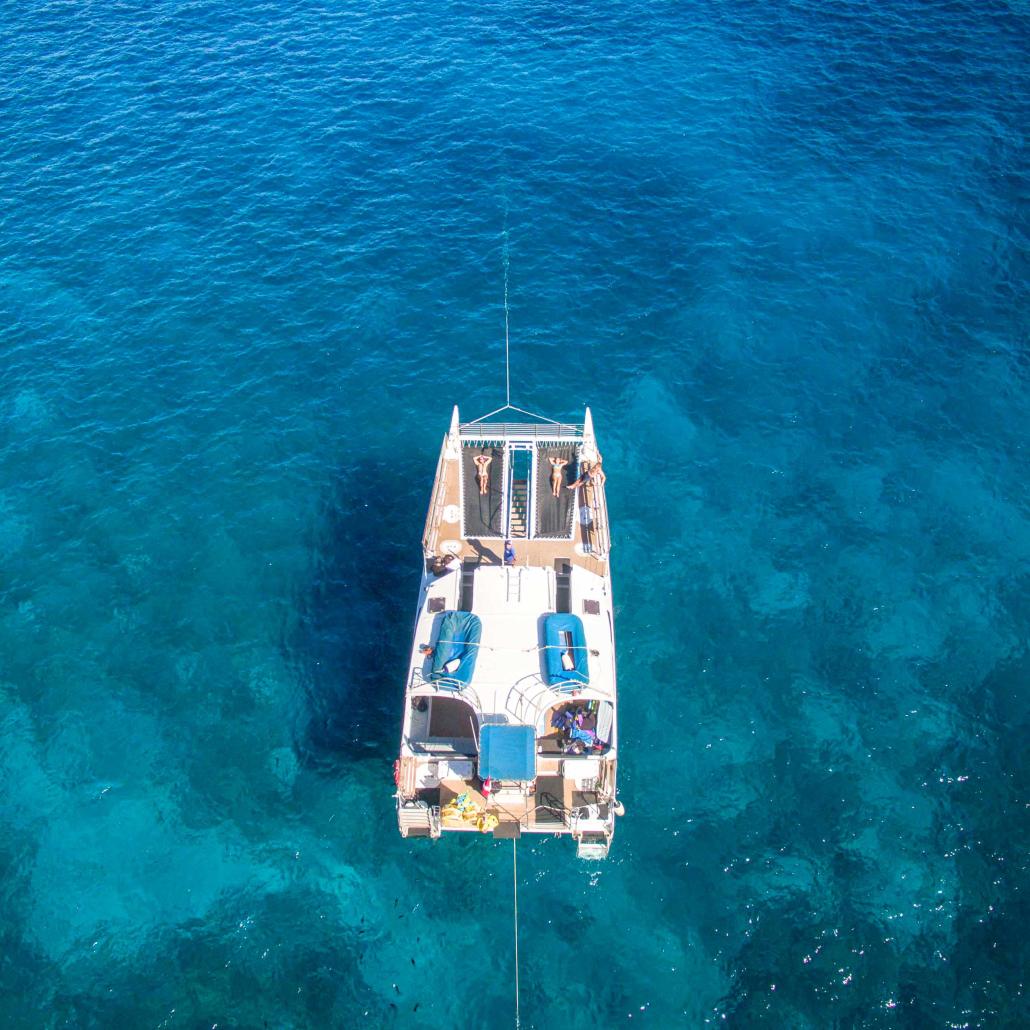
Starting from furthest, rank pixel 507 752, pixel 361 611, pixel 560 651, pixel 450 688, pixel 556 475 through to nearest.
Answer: pixel 361 611
pixel 556 475
pixel 560 651
pixel 450 688
pixel 507 752

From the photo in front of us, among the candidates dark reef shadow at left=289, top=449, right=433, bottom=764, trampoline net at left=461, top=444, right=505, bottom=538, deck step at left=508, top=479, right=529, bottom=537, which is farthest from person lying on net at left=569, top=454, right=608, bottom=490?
dark reef shadow at left=289, top=449, right=433, bottom=764

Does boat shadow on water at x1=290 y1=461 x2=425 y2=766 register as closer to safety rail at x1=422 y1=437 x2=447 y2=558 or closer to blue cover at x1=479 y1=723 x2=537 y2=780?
safety rail at x1=422 y1=437 x2=447 y2=558

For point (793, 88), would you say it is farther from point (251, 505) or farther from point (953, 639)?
point (251, 505)

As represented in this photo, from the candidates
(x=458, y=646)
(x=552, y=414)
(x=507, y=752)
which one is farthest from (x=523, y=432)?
(x=507, y=752)

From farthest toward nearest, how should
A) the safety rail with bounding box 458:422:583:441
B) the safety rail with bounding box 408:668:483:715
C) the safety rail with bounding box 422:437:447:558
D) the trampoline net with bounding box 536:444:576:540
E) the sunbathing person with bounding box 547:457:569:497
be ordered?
the safety rail with bounding box 458:422:583:441, the sunbathing person with bounding box 547:457:569:497, the trampoline net with bounding box 536:444:576:540, the safety rail with bounding box 422:437:447:558, the safety rail with bounding box 408:668:483:715

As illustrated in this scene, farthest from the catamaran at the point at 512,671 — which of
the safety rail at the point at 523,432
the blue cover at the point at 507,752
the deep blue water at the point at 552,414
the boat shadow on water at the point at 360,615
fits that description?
the boat shadow on water at the point at 360,615

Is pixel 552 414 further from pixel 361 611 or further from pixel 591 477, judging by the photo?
pixel 361 611
